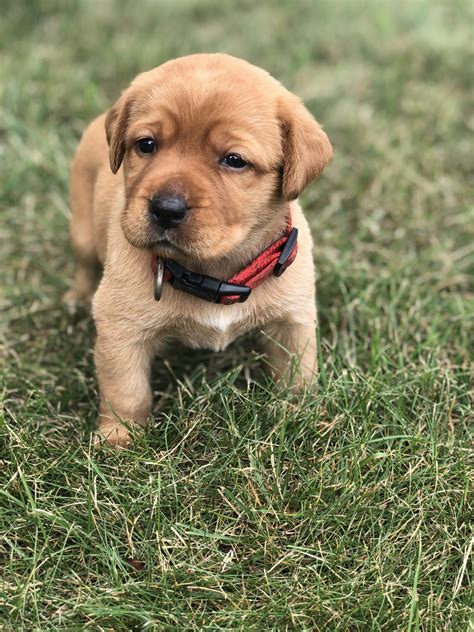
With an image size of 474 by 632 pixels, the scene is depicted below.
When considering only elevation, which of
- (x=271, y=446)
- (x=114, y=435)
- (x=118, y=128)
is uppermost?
(x=118, y=128)

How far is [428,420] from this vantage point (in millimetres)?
3943

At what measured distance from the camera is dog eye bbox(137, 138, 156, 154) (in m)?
3.38

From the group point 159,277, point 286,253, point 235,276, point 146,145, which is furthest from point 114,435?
point 146,145

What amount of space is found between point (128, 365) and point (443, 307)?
2.18 meters

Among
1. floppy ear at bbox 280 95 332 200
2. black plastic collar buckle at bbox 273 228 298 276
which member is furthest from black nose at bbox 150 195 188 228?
black plastic collar buckle at bbox 273 228 298 276

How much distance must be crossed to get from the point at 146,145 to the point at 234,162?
0.41 metres

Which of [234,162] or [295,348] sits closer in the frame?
[234,162]

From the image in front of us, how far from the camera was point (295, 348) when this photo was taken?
13.5ft

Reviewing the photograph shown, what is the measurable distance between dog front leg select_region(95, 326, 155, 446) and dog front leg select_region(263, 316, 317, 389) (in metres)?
0.67

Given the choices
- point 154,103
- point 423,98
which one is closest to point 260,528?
point 154,103

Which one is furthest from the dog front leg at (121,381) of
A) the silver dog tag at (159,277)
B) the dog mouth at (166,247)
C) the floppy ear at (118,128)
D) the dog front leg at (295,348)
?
the floppy ear at (118,128)

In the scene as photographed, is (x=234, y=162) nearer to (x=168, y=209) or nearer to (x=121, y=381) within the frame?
(x=168, y=209)

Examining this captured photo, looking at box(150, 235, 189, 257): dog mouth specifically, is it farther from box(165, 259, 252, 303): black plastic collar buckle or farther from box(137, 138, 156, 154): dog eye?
box(137, 138, 156, 154): dog eye

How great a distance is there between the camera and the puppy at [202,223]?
10.6 feet
